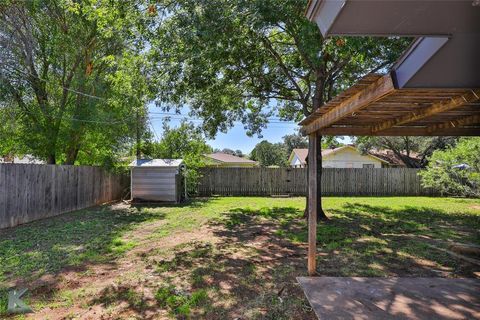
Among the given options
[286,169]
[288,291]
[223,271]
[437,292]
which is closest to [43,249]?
[223,271]

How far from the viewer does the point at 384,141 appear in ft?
74.6

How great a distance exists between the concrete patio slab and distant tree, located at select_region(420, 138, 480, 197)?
7.65 metres

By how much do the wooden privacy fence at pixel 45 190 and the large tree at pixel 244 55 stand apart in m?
3.86

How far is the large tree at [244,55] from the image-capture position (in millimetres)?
6336

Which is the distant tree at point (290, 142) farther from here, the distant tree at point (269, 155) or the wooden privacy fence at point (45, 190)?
the wooden privacy fence at point (45, 190)

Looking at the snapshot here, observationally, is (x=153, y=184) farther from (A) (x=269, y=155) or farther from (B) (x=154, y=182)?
(A) (x=269, y=155)

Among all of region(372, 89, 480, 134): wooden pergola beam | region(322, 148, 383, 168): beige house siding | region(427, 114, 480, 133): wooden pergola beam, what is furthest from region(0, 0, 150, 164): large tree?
region(322, 148, 383, 168): beige house siding

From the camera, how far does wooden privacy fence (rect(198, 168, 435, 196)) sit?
17047 mm

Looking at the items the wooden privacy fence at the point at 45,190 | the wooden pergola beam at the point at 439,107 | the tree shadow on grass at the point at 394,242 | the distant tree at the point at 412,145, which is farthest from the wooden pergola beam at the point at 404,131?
the distant tree at the point at 412,145

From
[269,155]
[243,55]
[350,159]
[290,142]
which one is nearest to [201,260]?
[243,55]

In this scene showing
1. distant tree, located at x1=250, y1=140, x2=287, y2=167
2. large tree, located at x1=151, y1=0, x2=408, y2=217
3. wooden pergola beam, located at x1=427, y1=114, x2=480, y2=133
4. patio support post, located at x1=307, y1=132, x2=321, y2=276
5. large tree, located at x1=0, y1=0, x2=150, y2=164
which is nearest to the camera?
wooden pergola beam, located at x1=427, y1=114, x2=480, y2=133

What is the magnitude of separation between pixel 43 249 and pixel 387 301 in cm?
546

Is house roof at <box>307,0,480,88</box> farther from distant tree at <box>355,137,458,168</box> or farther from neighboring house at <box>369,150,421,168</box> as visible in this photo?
neighboring house at <box>369,150,421,168</box>

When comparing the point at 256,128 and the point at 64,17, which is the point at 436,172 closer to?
the point at 256,128
